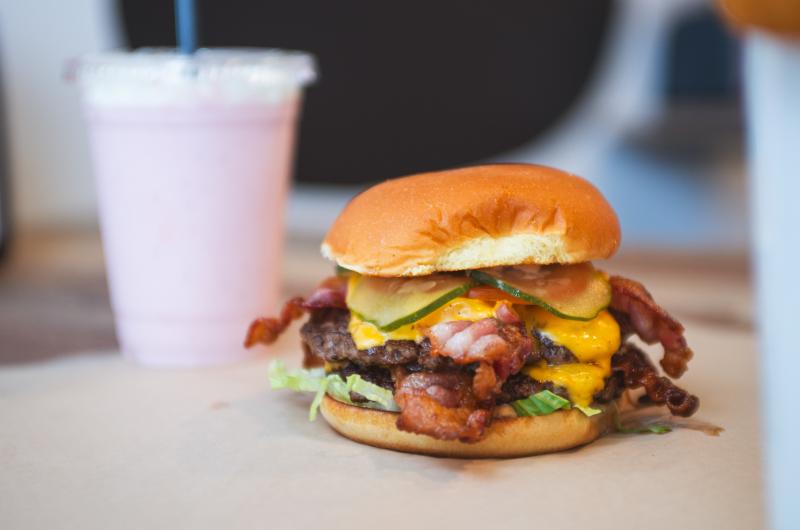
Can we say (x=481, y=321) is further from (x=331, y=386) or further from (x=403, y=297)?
(x=331, y=386)

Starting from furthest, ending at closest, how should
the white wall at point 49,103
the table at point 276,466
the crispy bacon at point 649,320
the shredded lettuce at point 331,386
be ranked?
the white wall at point 49,103 → the crispy bacon at point 649,320 → the shredded lettuce at point 331,386 → the table at point 276,466

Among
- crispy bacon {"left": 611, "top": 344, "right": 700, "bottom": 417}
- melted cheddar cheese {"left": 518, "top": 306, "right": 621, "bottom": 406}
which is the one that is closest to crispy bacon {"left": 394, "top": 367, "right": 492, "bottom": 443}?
melted cheddar cheese {"left": 518, "top": 306, "right": 621, "bottom": 406}

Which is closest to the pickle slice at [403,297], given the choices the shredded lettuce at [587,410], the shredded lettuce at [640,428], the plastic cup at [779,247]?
the shredded lettuce at [587,410]

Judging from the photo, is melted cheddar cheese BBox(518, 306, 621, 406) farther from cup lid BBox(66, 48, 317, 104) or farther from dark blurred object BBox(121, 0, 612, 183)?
dark blurred object BBox(121, 0, 612, 183)

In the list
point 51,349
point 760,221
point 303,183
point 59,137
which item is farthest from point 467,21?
point 760,221

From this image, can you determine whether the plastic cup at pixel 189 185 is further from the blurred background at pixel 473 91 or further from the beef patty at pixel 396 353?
the blurred background at pixel 473 91

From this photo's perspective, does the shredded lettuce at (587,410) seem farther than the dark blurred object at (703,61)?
No

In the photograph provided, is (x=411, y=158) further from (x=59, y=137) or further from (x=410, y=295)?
(x=410, y=295)
